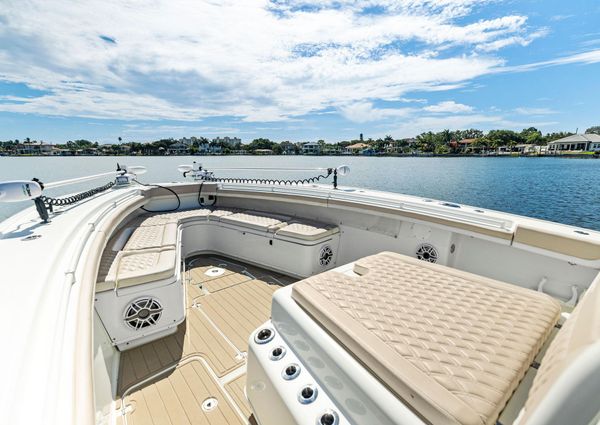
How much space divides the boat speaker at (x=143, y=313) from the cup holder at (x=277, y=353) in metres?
1.34

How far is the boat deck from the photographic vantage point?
1.72 m

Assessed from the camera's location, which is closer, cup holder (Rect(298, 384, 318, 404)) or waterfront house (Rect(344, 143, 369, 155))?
cup holder (Rect(298, 384, 318, 404))

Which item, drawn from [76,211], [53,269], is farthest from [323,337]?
A: [76,211]

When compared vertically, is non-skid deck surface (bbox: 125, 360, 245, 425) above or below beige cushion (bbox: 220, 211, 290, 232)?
below

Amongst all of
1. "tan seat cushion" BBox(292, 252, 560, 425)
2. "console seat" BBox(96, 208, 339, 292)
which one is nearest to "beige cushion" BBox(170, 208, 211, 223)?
"console seat" BBox(96, 208, 339, 292)

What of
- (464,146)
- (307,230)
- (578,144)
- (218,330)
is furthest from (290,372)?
(464,146)

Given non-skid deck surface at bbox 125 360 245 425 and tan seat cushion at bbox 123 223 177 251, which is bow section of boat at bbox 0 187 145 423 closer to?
tan seat cushion at bbox 123 223 177 251

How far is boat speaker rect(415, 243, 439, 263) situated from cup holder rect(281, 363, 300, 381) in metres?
2.08

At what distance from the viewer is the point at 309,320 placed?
1.36 m

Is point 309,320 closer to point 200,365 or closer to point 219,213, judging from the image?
point 200,365

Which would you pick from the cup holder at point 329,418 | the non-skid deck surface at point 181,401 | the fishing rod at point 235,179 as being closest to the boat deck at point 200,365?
the non-skid deck surface at point 181,401

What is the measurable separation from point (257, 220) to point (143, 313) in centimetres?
181

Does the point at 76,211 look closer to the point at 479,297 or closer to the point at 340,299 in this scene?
the point at 340,299

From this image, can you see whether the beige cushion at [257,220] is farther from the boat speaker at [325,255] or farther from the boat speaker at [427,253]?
the boat speaker at [427,253]
